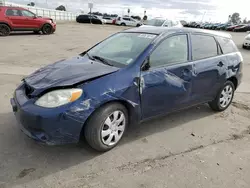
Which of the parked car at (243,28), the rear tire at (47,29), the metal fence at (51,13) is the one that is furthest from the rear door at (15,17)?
the parked car at (243,28)

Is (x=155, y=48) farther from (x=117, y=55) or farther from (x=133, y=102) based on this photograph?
(x=133, y=102)

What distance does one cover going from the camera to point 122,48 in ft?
12.6

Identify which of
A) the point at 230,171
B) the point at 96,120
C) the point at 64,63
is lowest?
the point at 230,171

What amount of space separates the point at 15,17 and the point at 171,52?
1387 cm

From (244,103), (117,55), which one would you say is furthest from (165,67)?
(244,103)

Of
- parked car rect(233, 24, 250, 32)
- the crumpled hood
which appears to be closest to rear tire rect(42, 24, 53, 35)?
the crumpled hood

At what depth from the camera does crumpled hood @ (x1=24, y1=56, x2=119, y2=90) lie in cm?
297

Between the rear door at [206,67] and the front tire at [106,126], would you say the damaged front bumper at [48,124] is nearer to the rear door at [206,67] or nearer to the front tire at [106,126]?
the front tire at [106,126]

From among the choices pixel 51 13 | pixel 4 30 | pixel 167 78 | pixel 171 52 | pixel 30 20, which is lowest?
pixel 4 30

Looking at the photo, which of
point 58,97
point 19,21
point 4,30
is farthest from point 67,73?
point 19,21

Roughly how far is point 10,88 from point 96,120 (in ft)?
11.1

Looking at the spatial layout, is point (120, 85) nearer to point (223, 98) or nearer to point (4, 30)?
point (223, 98)

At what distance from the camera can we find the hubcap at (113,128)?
122 inches

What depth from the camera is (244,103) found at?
5.51m
